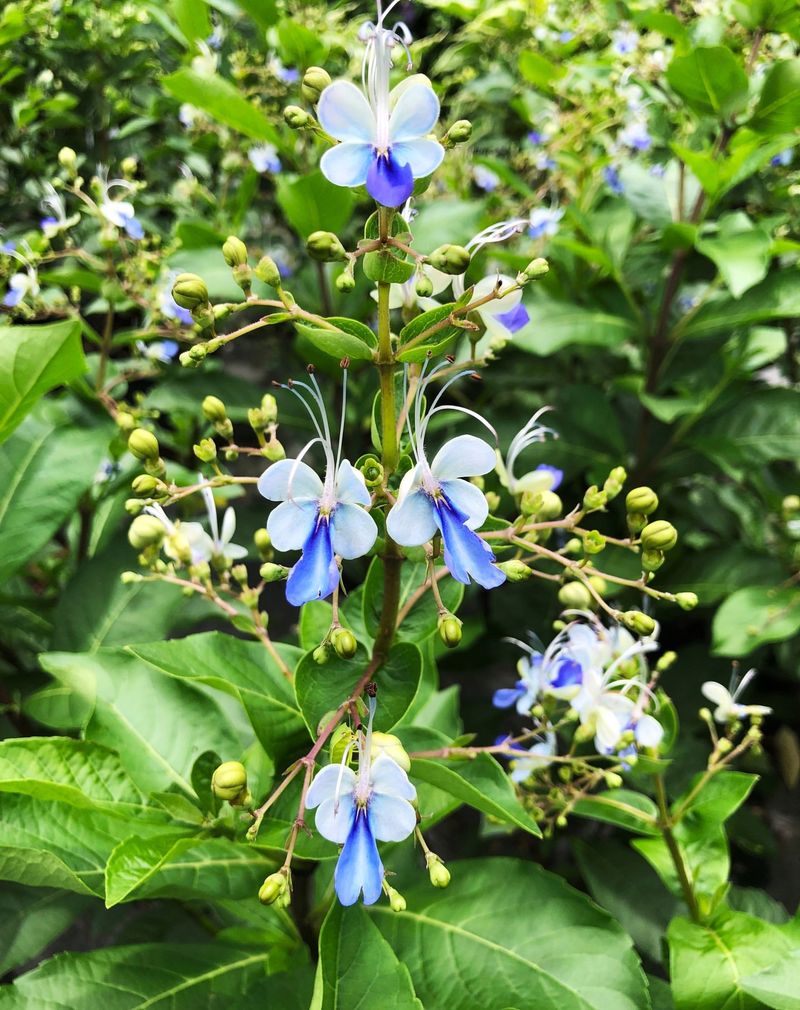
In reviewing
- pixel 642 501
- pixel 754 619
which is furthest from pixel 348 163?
pixel 754 619

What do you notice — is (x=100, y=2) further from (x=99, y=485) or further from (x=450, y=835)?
(x=450, y=835)

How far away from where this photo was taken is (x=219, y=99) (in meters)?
1.12

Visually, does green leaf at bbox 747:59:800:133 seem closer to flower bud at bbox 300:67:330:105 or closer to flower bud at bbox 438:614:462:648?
flower bud at bbox 300:67:330:105

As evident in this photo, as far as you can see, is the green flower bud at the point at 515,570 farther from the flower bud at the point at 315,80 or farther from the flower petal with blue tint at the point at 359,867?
the flower bud at the point at 315,80

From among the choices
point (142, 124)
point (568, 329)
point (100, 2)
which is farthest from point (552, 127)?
point (100, 2)

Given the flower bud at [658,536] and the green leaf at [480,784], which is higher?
the flower bud at [658,536]

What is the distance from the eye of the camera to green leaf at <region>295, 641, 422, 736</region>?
63 centimetres

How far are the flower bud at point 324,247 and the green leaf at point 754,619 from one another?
88cm

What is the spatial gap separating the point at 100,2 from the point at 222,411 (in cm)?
152

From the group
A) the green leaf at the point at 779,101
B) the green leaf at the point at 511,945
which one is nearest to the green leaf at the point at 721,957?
the green leaf at the point at 511,945

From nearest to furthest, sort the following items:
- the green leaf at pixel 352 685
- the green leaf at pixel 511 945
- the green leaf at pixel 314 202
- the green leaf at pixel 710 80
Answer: the green leaf at pixel 352 685
the green leaf at pixel 511 945
the green leaf at pixel 710 80
the green leaf at pixel 314 202

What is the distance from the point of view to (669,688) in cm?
137

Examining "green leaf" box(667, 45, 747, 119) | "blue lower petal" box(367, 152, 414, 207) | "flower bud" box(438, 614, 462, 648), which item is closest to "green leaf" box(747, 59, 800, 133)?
"green leaf" box(667, 45, 747, 119)

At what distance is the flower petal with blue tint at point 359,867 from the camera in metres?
0.53
